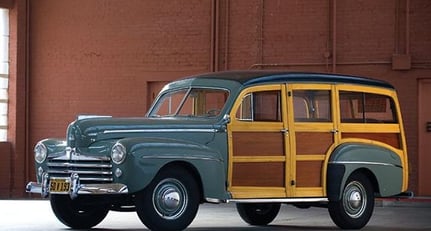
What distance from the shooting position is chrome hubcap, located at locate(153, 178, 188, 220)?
30.5 feet

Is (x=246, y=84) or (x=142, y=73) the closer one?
(x=246, y=84)

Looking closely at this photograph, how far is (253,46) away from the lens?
17125 mm

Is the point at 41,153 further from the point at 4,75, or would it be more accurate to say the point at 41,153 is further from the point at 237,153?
the point at 4,75

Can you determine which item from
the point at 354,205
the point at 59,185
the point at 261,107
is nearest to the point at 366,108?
the point at 354,205

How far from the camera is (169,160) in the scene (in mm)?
9305

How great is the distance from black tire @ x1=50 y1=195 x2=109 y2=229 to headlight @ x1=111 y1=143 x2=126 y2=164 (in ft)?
3.55

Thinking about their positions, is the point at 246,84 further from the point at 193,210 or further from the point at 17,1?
the point at 17,1

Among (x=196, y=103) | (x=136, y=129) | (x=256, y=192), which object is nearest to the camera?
(x=136, y=129)

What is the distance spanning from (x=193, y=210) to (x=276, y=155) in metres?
1.46

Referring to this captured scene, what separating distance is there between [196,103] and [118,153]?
1.74 meters

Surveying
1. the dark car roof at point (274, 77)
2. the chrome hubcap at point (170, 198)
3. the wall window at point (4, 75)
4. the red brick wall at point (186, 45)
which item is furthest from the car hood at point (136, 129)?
the wall window at point (4, 75)

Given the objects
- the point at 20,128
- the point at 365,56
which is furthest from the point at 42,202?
the point at 365,56

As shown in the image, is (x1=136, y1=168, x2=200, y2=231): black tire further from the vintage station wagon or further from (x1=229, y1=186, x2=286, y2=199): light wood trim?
(x1=229, y1=186, x2=286, y2=199): light wood trim

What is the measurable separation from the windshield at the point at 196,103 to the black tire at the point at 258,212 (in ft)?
5.99
